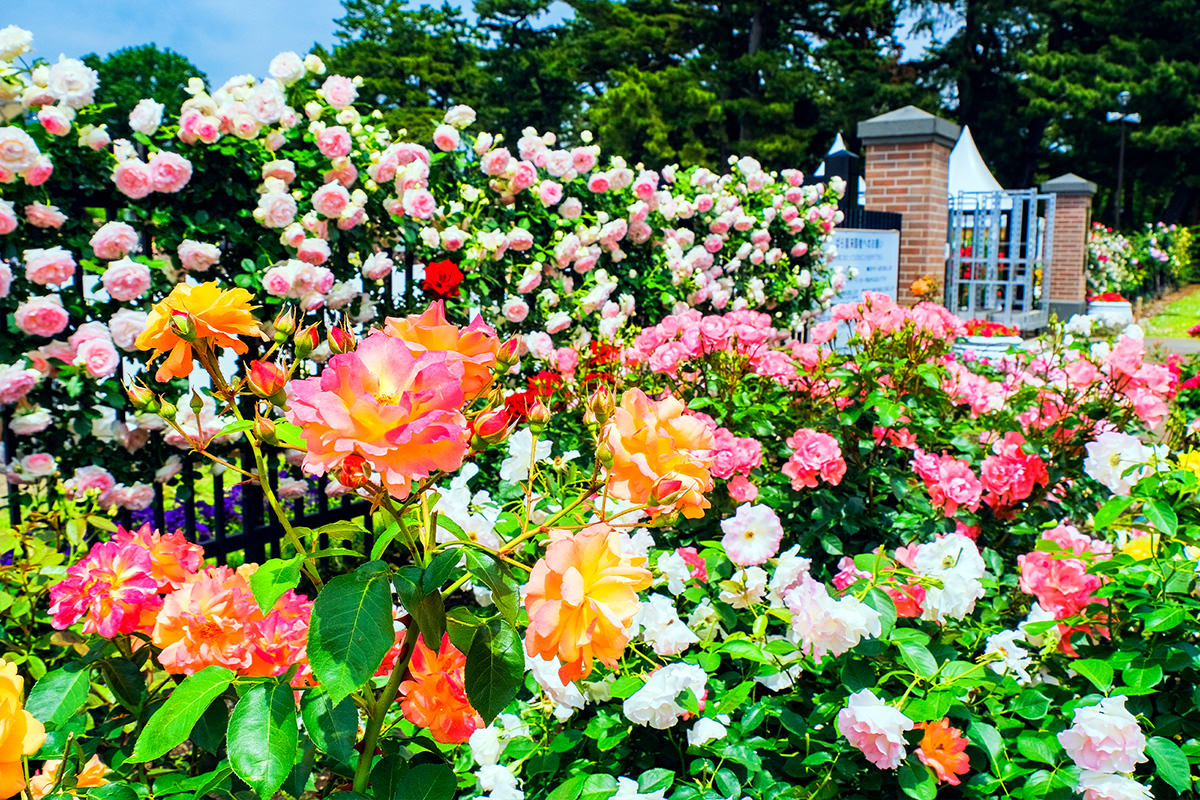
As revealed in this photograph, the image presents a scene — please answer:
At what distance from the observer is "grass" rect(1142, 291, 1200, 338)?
1531 centimetres

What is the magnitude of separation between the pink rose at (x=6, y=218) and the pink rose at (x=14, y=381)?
14.1 inches

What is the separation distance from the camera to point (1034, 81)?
2636cm

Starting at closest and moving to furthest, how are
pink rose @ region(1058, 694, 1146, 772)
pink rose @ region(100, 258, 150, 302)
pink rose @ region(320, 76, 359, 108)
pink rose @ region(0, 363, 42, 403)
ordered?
pink rose @ region(1058, 694, 1146, 772) → pink rose @ region(0, 363, 42, 403) → pink rose @ region(100, 258, 150, 302) → pink rose @ region(320, 76, 359, 108)

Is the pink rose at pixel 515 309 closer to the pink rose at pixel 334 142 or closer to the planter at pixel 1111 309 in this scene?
the pink rose at pixel 334 142

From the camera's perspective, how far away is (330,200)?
2.95 m

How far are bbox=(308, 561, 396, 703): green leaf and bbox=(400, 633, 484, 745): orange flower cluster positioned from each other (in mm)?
208

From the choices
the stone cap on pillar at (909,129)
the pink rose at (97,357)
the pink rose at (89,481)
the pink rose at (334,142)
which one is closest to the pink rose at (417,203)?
the pink rose at (334,142)

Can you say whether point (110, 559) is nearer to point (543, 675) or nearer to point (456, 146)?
point (543, 675)

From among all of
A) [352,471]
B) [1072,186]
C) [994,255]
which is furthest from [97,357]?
[1072,186]

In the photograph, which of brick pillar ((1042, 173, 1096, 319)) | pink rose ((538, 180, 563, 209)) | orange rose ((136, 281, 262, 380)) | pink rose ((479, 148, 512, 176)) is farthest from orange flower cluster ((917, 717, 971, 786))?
brick pillar ((1042, 173, 1096, 319))

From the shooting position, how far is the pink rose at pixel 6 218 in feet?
7.44

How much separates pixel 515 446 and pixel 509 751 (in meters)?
0.63

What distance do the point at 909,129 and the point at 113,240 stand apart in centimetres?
730

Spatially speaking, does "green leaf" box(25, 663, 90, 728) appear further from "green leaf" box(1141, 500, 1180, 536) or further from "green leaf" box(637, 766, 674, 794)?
"green leaf" box(1141, 500, 1180, 536)
